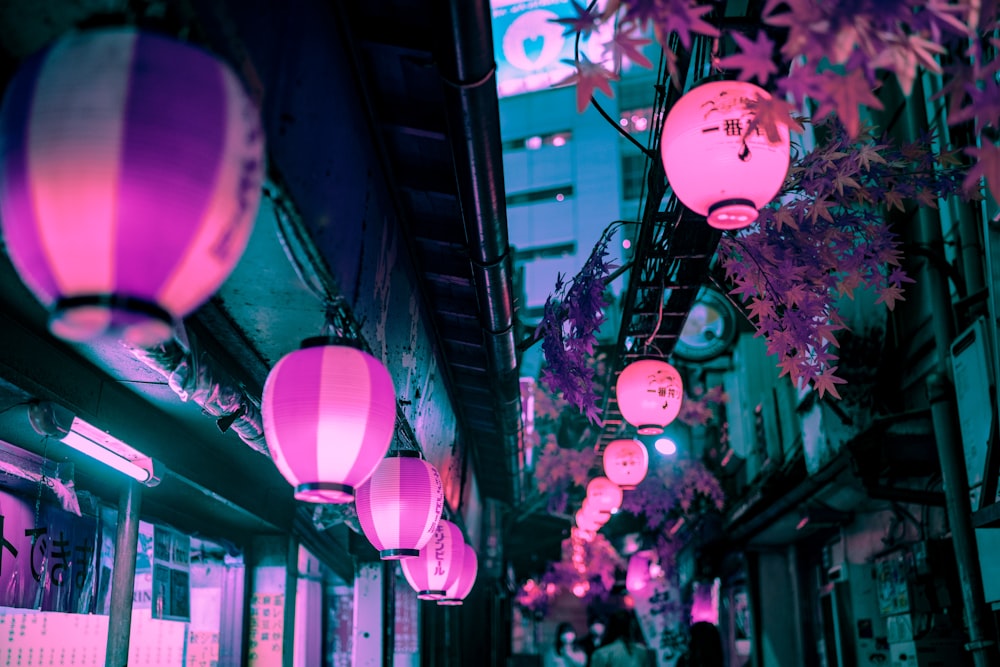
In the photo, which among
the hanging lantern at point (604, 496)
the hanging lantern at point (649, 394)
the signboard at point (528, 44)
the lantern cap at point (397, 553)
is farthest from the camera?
the signboard at point (528, 44)

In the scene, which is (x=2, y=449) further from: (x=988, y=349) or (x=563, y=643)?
(x=563, y=643)

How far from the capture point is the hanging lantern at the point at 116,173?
2.60 metres

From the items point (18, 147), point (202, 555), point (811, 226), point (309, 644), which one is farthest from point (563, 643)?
point (18, 147)

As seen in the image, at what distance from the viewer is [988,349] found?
8625 mm

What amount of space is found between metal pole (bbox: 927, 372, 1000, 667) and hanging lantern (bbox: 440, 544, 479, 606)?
600 cm

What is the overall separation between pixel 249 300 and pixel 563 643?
31.3 m

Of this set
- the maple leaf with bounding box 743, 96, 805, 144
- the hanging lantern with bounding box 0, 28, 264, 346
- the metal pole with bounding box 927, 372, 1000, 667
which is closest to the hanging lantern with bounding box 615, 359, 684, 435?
the metal pole with bounding box 927, 372, 1000, 667

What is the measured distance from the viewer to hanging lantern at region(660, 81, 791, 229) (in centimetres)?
533

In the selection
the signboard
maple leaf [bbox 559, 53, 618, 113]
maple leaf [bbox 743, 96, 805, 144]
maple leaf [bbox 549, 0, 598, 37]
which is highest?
the signboard

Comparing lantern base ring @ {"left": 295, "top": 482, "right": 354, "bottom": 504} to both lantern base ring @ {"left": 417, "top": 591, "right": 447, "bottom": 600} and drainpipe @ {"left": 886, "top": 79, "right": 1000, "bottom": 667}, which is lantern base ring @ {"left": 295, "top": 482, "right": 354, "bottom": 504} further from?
drainpipe @ {"left": 886, "top": 79, "right": 1000, "bottom": 667}

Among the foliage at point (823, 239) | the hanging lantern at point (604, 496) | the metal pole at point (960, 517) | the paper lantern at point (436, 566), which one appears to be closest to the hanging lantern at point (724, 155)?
the foliage at point (823, 239)

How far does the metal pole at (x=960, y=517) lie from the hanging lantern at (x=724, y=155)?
19.5 feet

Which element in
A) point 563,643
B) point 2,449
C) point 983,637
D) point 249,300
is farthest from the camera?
point 563,643

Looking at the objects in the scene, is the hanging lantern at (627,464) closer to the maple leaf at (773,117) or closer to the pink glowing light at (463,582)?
the pink glowing light at (463,582)
